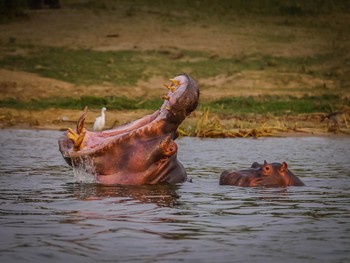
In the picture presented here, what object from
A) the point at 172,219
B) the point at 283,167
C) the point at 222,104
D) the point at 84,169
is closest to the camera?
the point at 172,219

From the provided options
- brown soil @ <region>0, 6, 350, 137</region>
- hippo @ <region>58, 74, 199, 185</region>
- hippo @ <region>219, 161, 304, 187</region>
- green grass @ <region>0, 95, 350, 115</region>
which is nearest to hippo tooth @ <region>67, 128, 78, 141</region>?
hippo @ <region>58, 74, 199, 185</region>

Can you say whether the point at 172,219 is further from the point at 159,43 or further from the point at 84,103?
the point at 159,43

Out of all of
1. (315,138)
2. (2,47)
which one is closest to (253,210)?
(315,138)

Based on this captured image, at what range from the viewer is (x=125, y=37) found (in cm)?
2491

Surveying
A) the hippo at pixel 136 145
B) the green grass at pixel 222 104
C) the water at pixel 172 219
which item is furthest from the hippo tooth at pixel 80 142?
the green grass at pixel 222 104

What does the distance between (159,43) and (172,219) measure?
17.4 metres

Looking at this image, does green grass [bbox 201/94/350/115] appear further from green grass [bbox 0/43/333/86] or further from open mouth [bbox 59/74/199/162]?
open mouth [bbox 59/74/199/162]

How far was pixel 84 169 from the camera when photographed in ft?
28.2

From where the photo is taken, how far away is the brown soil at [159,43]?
59.3 feet

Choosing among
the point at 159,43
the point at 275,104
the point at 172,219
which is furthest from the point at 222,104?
the point at 172,219

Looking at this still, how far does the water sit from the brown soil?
21.6 feet

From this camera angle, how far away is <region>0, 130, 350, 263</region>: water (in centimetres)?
593

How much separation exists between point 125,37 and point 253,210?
Answer: 57.6ft

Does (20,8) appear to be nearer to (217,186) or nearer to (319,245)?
(217,186)
